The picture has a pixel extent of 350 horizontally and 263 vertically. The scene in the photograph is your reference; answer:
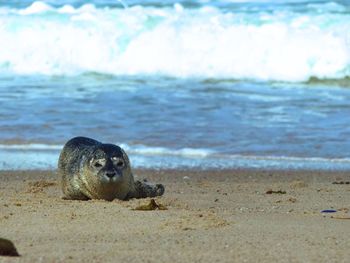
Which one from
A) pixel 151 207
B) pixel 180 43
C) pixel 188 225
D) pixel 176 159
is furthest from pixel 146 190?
pixel 180 43

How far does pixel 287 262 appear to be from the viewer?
530 centimetres

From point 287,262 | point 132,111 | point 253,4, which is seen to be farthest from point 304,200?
point 253,4

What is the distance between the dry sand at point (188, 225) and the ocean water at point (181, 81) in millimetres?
1707

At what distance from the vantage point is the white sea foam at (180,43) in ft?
65.5

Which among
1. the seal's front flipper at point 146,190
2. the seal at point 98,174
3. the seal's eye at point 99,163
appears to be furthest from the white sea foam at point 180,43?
the seal's eye at point 99,163

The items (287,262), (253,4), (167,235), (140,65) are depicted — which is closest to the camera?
(287,262)

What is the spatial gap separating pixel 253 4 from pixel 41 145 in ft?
51.3

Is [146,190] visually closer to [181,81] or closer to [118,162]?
[118,162]

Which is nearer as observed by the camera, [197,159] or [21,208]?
[21,208]

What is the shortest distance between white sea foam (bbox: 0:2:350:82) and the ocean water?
0.03 metres

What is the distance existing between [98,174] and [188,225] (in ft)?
4.18

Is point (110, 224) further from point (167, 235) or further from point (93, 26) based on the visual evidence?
point (93, 26)

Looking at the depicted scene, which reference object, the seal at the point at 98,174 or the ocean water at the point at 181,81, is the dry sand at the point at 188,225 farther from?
the ocean water at the point at 181,81

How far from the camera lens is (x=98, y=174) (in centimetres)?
734
